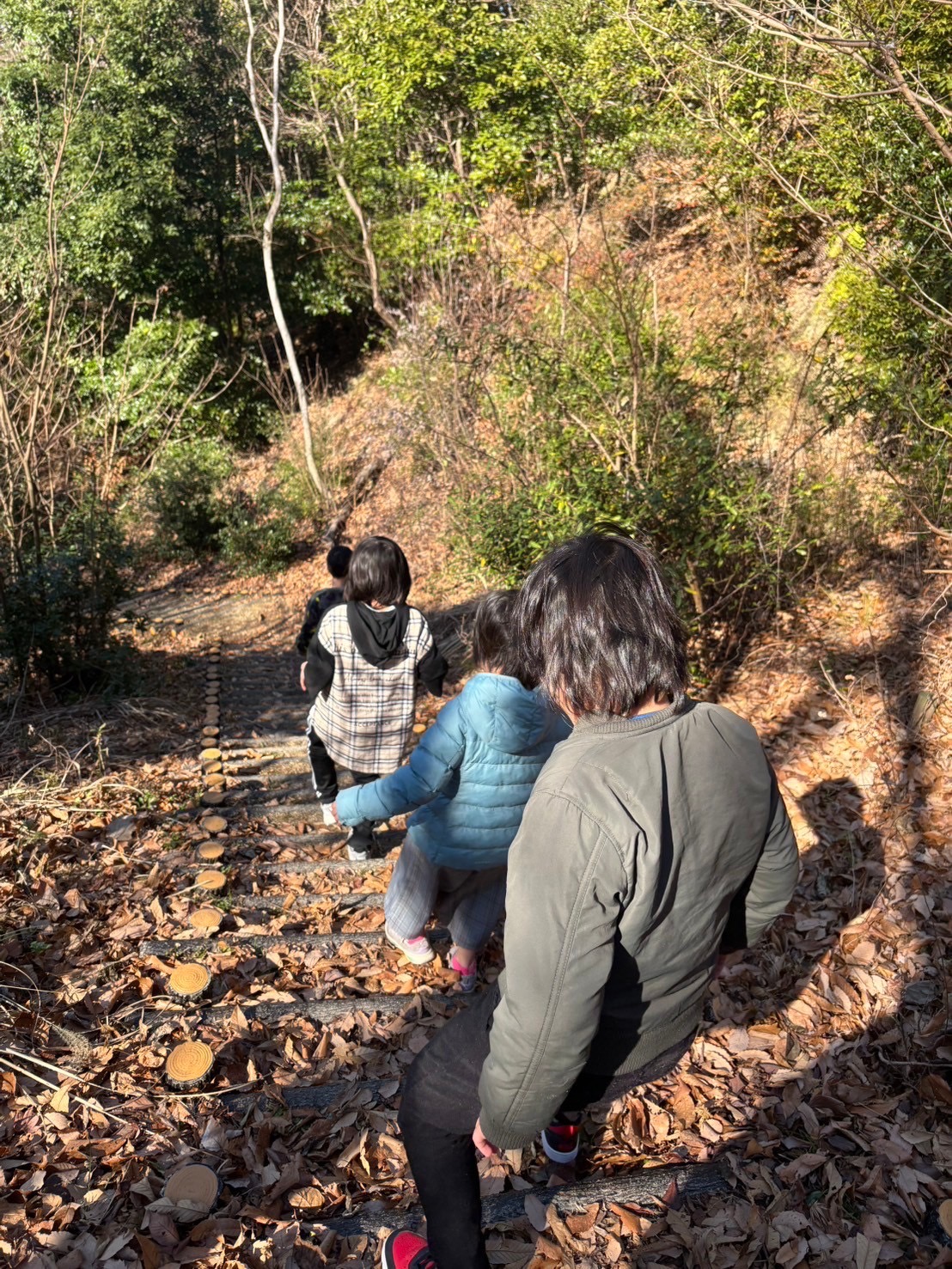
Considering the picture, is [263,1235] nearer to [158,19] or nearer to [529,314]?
[529,314]

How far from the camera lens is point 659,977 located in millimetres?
1770

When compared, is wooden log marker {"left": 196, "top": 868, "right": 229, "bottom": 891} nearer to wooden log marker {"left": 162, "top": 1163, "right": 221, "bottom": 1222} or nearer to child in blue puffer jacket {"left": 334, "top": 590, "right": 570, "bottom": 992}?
child in blue puffer jacket {"left": 334, "top": 590, "right": 570, "bottom": 992}

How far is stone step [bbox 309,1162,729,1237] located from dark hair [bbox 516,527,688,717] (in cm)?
167

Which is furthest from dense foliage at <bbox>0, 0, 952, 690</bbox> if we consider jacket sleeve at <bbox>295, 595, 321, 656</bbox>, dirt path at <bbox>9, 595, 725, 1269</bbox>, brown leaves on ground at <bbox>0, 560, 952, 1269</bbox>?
dirt path at <bbox>9, 595, 725, 1269</bbox>

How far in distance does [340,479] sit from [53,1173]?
1459 centimetres

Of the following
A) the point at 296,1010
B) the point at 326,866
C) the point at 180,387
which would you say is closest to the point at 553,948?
the point at 296,1010

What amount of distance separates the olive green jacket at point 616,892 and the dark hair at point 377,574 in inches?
88.8

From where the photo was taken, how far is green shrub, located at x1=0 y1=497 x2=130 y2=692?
21.0 ft

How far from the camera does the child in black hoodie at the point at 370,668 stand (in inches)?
155

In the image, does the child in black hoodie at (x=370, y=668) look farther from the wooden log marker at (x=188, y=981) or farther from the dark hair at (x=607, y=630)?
the dark hair at (x=607, y=630)

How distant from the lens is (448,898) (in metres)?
3.48

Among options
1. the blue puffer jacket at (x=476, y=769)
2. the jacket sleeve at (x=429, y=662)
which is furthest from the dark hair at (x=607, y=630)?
the jacket sleeve at (x=429, y=662)

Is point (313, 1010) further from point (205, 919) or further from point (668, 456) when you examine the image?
point (668, 456)

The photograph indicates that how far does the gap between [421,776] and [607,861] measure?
1.42 meters
